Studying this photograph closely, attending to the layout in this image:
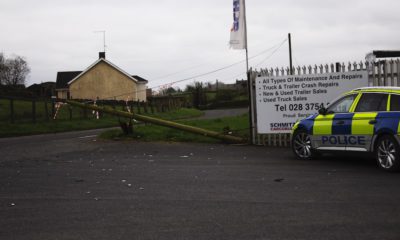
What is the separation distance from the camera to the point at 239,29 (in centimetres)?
1736

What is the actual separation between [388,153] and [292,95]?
17.8 ft

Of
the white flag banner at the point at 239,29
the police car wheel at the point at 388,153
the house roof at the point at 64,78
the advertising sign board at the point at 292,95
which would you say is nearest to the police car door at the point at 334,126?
the police car wheel at the point at 388,153

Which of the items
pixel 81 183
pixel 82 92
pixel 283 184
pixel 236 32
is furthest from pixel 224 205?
pixel 82 92

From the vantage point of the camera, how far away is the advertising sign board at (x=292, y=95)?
15062 mm

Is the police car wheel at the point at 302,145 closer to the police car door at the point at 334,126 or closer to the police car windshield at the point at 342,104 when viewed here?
the police car door at the point at 334,126

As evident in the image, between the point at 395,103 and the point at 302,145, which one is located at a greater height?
the point at 395,103

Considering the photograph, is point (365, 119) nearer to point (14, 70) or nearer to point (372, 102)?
point (372, 102)

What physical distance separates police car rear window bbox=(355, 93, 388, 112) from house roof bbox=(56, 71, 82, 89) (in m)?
70.2

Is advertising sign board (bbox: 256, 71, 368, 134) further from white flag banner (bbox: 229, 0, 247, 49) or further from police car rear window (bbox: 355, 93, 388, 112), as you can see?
police car rear window (bbox: 355, 93, 388, 112)

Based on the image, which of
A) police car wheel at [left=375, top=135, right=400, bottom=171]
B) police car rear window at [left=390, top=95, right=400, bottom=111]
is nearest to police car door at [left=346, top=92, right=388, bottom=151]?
police car rear window at [left=390, top=95, right=400, bottom=111]

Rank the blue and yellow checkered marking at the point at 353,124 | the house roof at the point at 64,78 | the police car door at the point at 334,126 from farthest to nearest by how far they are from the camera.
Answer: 1. the house roof at the point at 64,78
2. the police car door at the point at 334,126
3. the blue and yellow checkered marking at the point at 353,124

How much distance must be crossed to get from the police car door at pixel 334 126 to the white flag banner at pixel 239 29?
18.6 ft

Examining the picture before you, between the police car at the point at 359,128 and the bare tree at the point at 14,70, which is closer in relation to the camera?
the police car at the point at 359,128

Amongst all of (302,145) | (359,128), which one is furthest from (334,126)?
(302,145)
